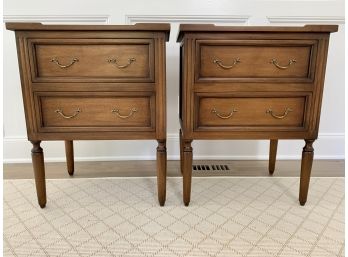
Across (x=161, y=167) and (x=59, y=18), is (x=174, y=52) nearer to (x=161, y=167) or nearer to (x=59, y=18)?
(x=59, y=18)

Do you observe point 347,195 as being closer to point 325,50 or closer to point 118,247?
point 325,50

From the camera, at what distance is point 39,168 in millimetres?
1173

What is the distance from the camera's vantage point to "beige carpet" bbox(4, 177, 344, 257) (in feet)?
3.17

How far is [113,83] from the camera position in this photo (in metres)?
1.06

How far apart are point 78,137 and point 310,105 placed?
3.23 feet

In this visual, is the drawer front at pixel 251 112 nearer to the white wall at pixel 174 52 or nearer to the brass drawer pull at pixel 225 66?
the brass drawer pull at pixel 225 66

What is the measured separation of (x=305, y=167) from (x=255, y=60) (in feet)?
1.80

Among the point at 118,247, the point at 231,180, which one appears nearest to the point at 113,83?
the point at 118,247

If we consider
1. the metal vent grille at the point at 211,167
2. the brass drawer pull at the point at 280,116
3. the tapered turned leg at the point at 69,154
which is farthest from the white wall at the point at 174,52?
the brass drawer pull at the point at 280,116

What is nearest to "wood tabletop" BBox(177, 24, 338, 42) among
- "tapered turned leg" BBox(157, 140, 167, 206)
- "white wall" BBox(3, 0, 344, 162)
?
"tapered turned leg" BBox(157, 140, 167, 206)

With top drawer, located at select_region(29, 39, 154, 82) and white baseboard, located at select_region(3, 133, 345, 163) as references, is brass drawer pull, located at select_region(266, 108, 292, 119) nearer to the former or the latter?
top drawer, located at select_region(29, 39, 154, 82)

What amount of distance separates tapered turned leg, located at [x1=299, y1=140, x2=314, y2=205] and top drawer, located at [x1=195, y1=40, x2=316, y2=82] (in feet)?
1.02

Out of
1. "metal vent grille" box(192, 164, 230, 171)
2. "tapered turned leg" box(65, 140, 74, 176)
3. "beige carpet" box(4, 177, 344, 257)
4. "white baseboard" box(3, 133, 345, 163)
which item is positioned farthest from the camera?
"white baseboard" box(3, 133, 345, 163)

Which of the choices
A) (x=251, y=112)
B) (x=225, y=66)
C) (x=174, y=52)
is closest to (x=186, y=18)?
(x=174, y=52)
